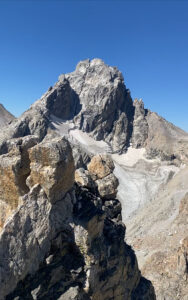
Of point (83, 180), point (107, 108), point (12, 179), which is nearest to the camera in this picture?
point (12, 179)

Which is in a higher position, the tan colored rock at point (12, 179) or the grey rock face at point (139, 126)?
the grey rock face at point (139, 126)

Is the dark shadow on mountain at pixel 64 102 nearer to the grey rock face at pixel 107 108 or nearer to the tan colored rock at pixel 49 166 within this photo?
the grey rock face at pixel 107 108

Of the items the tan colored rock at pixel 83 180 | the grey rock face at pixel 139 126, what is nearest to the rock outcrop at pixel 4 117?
the grey rock face at pixel 139 126

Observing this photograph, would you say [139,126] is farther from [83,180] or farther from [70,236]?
[70,236]

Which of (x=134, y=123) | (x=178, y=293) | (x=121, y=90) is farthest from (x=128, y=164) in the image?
(x=178, y=293)

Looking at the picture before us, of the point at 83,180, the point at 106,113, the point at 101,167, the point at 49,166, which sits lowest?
the point at 49,166

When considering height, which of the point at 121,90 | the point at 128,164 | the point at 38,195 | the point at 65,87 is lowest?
the point at 38,195

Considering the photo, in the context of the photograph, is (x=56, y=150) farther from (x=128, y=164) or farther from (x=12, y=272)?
(x=128, y=164)

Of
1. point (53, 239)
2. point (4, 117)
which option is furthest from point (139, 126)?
point (53, 239)
